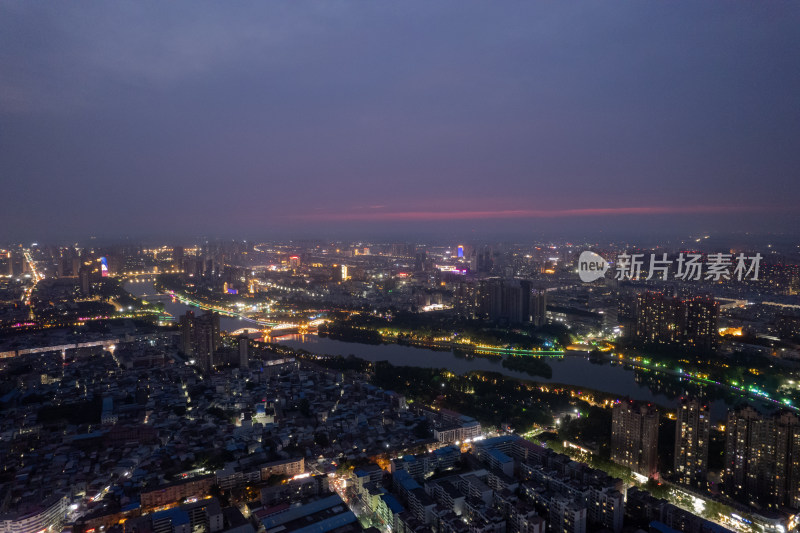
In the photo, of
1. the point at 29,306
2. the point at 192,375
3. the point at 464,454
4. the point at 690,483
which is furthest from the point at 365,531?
the point at 29,306

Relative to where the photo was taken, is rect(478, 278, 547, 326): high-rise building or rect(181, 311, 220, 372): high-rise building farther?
rect(478, 278, 547, 326): high-rise building

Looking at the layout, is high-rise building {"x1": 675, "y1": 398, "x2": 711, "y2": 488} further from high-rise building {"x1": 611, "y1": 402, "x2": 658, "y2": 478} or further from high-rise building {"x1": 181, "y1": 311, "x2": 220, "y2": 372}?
high-rise building {"x1": 181, "y1": 311, "x2": 220, "y2": 372}

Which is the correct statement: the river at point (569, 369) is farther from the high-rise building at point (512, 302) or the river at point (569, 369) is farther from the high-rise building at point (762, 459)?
the high-rise building at point (512, 302)

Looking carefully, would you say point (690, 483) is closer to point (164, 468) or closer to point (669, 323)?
point (164, 468)

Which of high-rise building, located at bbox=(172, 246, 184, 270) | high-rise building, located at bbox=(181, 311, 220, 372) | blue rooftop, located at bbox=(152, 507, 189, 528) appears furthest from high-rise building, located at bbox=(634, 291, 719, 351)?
high-rise building, located at bbox=(172, 246, 184, 270)

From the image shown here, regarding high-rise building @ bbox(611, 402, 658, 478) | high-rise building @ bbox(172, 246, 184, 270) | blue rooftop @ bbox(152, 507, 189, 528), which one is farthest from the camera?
high-rise building @ bbox(172, 246, 184, 270)

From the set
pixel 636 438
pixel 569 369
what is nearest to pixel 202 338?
pixel 569 369
